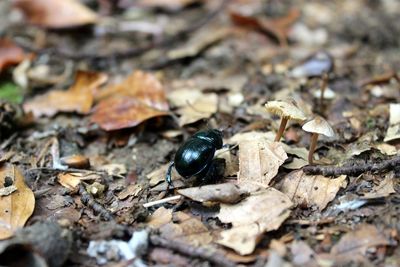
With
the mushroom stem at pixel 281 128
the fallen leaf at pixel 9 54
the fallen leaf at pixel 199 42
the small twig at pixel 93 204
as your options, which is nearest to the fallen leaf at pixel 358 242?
the mushroom stem at pixel 281 128

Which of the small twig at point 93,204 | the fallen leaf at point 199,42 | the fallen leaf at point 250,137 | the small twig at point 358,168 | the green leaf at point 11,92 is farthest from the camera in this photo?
the fallen leaf at point 199,42

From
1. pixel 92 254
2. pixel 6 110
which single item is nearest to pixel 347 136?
pixel 92 254

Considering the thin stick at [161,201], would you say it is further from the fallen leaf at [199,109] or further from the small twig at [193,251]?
the fallen leaf at [199,109]

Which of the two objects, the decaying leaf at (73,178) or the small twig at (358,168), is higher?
the small twig at (358,168)

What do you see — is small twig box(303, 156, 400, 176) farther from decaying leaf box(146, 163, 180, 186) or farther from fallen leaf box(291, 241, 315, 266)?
decaying leaf box(146, 163, 180, 186)

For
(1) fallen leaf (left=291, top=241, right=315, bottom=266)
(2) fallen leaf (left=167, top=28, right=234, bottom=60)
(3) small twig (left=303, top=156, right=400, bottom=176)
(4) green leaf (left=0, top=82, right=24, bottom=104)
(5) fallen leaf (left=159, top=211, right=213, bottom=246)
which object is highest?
(2) fallen leaf (left=167, top=28, right=234, bottom=60)

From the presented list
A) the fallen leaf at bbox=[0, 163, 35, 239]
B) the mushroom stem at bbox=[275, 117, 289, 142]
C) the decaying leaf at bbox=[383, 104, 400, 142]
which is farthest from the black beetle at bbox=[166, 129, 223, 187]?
the decaying leaf at bbox=[383, 104, 400, 142]
